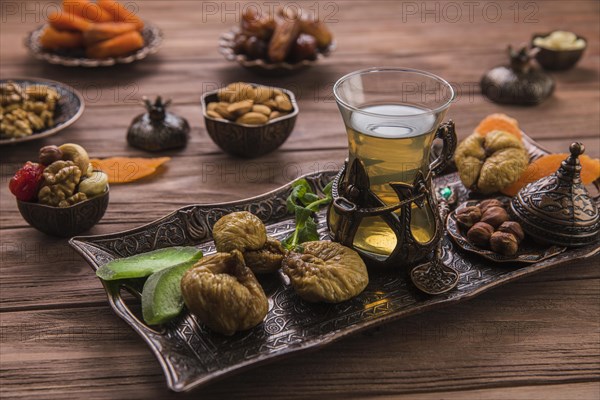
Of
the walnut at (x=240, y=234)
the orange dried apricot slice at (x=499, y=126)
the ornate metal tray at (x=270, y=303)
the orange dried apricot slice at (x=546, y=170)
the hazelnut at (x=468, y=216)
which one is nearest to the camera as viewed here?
the ornate metal tray at (x=270, y=303)

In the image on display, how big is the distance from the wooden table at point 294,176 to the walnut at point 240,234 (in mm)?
154

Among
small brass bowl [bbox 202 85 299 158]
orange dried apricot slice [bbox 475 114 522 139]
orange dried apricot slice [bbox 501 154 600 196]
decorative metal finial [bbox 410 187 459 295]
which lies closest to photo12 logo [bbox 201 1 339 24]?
small brass bowl [bbox 202 85 299 158]

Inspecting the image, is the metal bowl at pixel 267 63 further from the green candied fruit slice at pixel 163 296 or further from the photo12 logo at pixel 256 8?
the green candied fruit slice at pixel 163 296

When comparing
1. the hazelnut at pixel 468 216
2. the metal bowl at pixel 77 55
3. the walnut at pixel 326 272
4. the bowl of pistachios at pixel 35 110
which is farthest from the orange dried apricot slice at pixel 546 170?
the metal bowl at pixel 77 55

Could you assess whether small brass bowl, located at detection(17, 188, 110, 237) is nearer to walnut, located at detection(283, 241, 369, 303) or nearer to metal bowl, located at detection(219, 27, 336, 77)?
walnut, located at detection(283, 241, 369, 303)

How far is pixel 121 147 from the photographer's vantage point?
1.36 metres

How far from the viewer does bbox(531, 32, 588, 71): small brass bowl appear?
165 centimetres

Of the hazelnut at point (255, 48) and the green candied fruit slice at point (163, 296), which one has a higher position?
the hazelnut at point (255, 48)

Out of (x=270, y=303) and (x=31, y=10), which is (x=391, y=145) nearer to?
(x=270, y=303)

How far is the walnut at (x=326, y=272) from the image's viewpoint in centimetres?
85

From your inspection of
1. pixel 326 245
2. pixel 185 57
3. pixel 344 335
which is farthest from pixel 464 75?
pixel 344 335

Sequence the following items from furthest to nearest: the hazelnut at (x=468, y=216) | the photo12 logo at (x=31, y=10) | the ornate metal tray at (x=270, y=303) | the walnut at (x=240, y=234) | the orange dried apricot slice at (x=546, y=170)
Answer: the photo12 logo at (x=31, y=10), the orange dried apricot slice at (x=546, y=170), the hazelnut at (x=468, y=216), the walnut at (x=240, y=234), the ornate metal tray at (x=270, y=303)

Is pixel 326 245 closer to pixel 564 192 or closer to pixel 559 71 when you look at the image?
pixel 564 192

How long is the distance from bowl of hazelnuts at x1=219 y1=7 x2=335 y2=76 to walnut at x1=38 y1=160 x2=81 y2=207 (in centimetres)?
64
